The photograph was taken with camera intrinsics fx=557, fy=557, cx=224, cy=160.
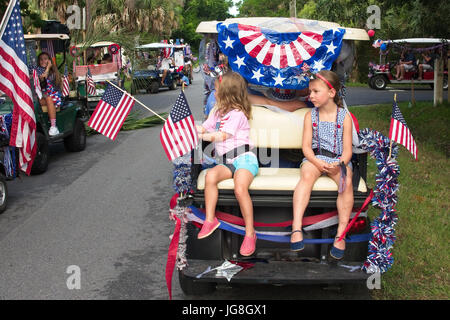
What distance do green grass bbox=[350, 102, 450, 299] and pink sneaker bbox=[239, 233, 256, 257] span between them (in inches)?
45.0

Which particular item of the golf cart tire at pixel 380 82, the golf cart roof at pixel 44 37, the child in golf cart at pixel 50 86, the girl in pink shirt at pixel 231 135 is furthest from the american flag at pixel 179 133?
the golf cart tire at pixel 380 82

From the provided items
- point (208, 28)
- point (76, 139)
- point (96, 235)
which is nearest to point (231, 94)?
point (208, 28)

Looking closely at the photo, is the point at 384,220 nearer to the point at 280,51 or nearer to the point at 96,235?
the point at 280,51

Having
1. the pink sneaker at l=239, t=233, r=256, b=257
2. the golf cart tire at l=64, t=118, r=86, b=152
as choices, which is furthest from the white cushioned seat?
the golf cart tire at l=64, t=118, r=86, b=152

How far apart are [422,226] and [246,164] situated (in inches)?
104

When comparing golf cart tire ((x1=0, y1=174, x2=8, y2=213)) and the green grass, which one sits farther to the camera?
golf cart tire ((x1=0, y1=174, x2=8, y2=213))

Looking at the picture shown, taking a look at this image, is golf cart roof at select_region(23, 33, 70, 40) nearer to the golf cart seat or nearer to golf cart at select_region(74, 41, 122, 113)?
golf cart at select_region(74, 41, 122, 113)

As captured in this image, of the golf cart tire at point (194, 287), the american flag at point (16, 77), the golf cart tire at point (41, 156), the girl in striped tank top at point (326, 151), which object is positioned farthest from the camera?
the golf cart tire at point (41, 156)

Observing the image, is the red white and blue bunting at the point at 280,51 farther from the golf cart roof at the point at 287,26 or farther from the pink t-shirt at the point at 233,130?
the pink t-shirt at the point at 233,130

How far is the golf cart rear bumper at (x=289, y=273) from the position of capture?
390 centimetres

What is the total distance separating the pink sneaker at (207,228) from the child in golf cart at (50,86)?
6.49 metres

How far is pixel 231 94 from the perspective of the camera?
4.53 meters

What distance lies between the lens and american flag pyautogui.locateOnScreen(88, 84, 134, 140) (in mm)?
4980

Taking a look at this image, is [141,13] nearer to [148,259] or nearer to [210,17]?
[148,259]
